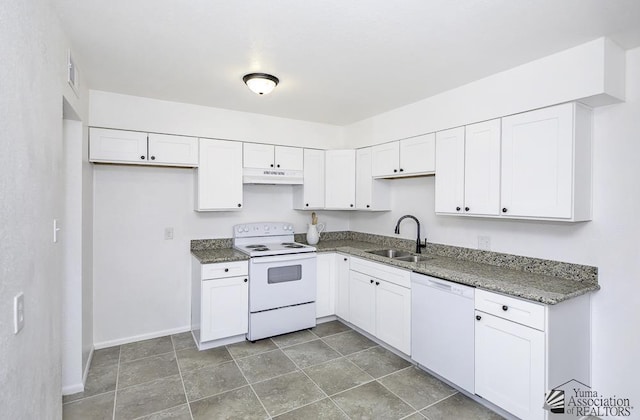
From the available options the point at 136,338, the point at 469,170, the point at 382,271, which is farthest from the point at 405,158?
the point at 136,338

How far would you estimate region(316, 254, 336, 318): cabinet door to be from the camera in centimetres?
379

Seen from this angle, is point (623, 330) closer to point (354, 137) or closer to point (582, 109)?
point (582, 109)

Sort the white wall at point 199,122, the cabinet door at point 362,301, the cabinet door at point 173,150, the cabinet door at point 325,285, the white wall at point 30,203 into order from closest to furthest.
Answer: the white wall at point 30,203
the white wall at point 199,122
the cabinet door at point 173,150
the cabinet door at point 362,301
the cabinet door at point 325,285

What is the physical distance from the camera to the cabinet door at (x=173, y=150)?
321 cm

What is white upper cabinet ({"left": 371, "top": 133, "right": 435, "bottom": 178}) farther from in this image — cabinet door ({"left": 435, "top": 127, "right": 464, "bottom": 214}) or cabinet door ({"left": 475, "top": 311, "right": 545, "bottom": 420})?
cabinet door ({"left": 475, "top": 311, "right": 545, "bottom": 420})

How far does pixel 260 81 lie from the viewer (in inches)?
103

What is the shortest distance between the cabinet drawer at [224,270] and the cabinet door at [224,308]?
0.15ft

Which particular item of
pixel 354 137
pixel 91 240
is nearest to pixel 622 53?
pixel 354 137

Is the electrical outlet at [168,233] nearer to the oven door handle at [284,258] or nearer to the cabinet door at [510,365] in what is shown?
the oven door handle at [284,258]

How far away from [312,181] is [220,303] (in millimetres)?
1773

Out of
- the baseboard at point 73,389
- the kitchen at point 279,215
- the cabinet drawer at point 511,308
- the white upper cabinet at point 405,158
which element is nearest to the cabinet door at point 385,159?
the white upper cabinet at point 405,158

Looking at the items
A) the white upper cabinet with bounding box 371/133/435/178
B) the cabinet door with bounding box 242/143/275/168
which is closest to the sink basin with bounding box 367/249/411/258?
the white upper cabinet with bounding box 371/133/435/178

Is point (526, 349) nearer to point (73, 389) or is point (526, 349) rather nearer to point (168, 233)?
point (73, 389)

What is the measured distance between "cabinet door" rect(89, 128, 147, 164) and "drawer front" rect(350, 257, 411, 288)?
2.37 m
